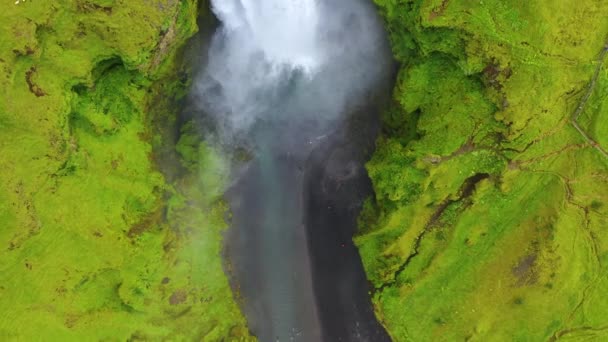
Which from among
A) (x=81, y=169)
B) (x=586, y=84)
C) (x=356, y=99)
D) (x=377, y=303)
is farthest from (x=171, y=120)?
(x=586, y=84)

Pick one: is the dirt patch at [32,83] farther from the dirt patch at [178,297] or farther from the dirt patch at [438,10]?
the dirt patch at [438,10]

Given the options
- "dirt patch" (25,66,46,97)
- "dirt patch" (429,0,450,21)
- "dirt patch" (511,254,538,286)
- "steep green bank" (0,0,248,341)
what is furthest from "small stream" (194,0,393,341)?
"dirt patch" (511,254,538,286)

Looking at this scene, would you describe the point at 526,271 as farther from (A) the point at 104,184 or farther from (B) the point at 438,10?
(A) the point at 104,184

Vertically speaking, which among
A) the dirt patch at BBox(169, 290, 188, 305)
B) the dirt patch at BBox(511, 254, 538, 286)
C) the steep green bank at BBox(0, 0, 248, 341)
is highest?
the steep green bank at BBox(0, 0, 248, 341)

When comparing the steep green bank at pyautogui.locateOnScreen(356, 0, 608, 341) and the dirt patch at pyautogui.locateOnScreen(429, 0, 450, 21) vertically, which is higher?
the dirt patch at pyautogui.locateOnScreen(429, 0, 450, 21)

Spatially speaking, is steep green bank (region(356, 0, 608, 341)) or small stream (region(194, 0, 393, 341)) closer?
steep green bank (region(356, 0, 608, 341))

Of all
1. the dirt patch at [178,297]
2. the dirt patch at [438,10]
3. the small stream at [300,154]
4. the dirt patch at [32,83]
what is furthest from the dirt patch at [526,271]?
the dirt patch at [32,83]

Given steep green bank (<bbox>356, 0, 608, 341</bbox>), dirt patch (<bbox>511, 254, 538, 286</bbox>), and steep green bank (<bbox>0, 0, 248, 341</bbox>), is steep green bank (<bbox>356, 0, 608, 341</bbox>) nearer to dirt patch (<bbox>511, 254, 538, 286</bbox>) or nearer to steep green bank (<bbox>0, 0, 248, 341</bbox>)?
dirt patch (<bbox>511, 254, 538, 286</bbox>)

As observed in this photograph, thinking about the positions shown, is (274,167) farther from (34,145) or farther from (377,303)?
(34,145)
